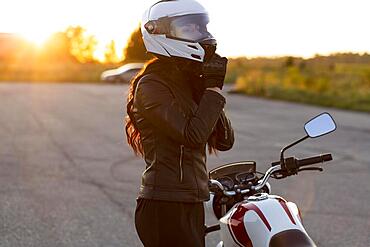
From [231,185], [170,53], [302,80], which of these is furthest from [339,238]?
[302,80]

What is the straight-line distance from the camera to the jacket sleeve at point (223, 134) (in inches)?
131

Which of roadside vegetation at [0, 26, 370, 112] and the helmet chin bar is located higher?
the helmet chin bar

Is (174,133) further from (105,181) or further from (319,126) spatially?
(105,181)

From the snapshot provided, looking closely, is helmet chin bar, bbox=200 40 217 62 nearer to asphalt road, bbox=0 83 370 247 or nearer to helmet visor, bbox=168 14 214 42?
helmet visor, bbox=168 14 214 42

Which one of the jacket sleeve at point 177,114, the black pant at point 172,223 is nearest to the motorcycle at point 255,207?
the black pant at point 172,223

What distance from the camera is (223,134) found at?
132 inches

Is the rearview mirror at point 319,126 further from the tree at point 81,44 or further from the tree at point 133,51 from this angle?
the tree at point 81,44

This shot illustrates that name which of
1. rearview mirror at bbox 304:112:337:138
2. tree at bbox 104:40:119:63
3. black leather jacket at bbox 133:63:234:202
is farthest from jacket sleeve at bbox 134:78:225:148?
tree at bbox 104:40:119:63

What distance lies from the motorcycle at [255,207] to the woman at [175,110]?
158 mm

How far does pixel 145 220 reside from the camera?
319 centimetres

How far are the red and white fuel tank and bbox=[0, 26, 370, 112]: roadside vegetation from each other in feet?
2.98

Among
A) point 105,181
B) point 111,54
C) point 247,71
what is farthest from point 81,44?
point 105,181

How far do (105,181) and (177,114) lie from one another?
6.28m

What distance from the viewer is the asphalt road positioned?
6574 millimetres
